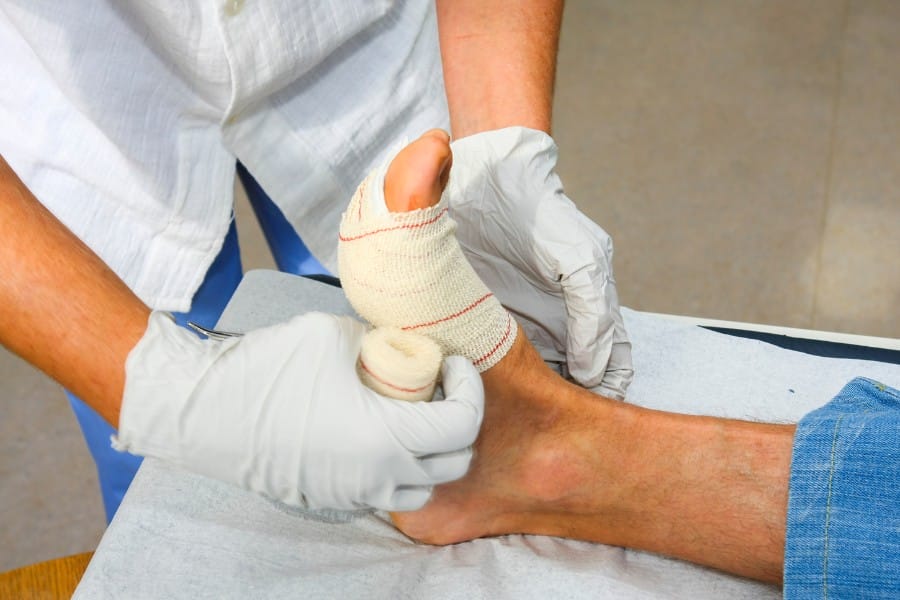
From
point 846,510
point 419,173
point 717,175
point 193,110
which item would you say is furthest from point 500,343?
point 717,175

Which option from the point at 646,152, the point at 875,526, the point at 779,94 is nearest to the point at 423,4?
the point at 875,526

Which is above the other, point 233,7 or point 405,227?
point 233,7

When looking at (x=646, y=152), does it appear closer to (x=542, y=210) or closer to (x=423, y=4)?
(x=423, y=4)


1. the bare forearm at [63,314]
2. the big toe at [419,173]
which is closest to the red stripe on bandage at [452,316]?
the big toe at [419,173]

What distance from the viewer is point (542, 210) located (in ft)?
2.92

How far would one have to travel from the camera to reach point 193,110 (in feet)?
3.21

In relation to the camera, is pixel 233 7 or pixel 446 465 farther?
pixel 233 7

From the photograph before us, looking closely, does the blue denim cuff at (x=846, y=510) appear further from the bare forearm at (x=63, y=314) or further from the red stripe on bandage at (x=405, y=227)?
the bare forearm at (x=63, y=314)

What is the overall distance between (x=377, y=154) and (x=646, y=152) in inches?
50.6

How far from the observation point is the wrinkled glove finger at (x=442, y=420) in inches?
25.7

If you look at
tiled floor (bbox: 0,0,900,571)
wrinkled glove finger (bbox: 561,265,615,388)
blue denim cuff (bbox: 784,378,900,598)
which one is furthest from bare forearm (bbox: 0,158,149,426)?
tiled floor (bbox: 0,0,900,571)

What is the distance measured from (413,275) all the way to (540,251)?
0.21 meters

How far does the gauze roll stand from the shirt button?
0.27 m

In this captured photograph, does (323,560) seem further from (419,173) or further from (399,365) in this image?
(419,173)
